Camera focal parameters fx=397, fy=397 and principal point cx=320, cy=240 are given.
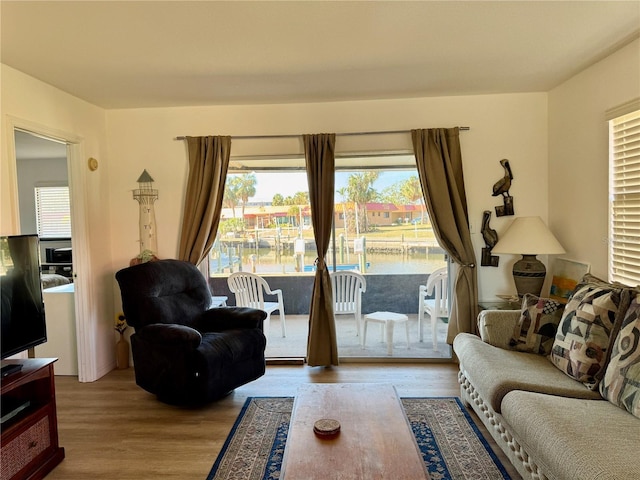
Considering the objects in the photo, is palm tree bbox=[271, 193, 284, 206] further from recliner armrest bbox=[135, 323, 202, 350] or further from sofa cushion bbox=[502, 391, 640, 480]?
sofa cushion bbox=[502, 391, 640, 480]

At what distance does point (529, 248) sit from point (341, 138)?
191cm

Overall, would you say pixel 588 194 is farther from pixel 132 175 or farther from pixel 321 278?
pixel 132 175

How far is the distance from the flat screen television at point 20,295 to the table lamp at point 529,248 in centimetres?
332

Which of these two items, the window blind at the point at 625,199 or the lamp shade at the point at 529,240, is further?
the lamp shade at the point at 529,240

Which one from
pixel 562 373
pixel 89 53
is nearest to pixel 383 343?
pixel 562 373

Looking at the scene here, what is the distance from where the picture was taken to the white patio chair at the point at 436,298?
12.9 feet

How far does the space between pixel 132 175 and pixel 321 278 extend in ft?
7.00

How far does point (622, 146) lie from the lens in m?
2.76

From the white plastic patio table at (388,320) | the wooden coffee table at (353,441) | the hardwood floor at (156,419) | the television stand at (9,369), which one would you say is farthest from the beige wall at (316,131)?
the wooden coffee table at (353,441)

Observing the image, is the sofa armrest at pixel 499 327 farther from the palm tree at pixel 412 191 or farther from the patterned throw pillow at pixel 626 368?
the palm tree at pixel 412 191

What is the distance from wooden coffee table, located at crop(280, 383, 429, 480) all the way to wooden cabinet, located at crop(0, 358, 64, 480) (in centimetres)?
147

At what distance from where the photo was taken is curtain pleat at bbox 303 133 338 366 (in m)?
3.69

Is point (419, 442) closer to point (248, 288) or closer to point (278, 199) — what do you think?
point (248, 288)

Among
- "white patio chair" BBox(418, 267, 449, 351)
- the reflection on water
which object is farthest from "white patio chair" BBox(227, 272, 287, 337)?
"white patio chair" BBox(418, 267, 449, 351)
